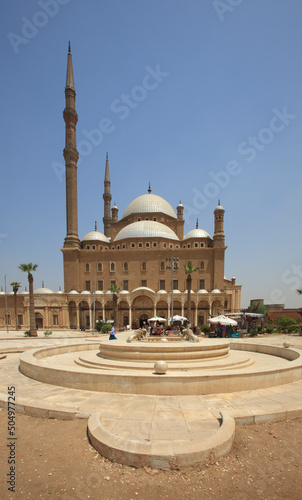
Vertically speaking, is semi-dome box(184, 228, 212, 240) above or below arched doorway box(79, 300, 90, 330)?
above

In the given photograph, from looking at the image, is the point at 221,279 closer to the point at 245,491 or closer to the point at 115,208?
the point at 115,208

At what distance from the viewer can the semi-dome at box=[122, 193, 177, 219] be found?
49.8 meters

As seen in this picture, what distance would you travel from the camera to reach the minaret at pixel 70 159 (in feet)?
130

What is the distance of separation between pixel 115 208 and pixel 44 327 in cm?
2658

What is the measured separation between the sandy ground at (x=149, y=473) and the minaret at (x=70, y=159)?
124 feet

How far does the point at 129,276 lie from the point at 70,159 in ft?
65.7

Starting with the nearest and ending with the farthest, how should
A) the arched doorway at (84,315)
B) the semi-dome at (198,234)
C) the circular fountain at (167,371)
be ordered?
the circular fountain at (167,371)
the arched doorway at (84,315)
the semi-dome at (198,234)

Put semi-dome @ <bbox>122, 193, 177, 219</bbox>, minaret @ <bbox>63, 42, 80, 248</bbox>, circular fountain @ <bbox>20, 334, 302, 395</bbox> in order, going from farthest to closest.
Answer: semi-dome @ <bbox>122, 193, 177, 219</bbox>
minaret @ <bbox>63, 42, 80, 248</bbox>
circular fountain @ <bbox>20, 334, 302, 395</bbox>

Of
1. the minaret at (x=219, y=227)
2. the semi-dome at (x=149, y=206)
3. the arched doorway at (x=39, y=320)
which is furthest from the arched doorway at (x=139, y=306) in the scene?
the semi-dome at (x=149, y=206)

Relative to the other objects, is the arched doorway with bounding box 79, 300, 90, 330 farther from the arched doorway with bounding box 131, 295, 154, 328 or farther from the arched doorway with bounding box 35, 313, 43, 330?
the arched doorway with bounding box 131, 295, 154, 328

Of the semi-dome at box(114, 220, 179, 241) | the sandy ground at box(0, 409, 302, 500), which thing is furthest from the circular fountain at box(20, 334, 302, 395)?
the semi-dome at box(114, 220, 179, 241)

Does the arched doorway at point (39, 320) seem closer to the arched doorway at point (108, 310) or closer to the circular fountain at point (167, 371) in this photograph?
the arched doorway at point (108, 310)

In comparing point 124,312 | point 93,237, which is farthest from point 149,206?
point 124,312

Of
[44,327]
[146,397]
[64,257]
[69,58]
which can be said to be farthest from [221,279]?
[69,58]
